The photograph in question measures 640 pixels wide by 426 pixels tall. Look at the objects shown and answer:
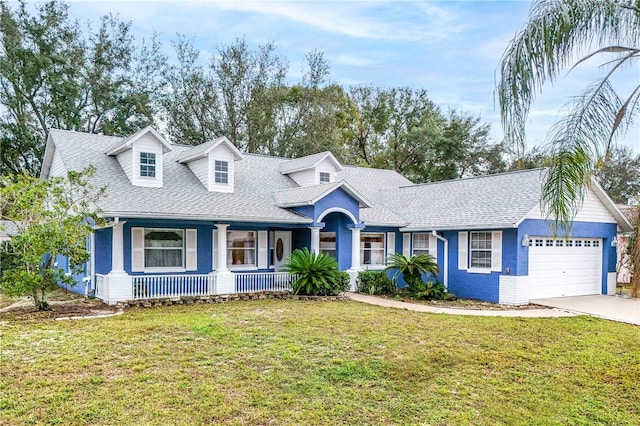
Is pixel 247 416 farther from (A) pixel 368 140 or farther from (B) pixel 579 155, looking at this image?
(A) pixel 368 140

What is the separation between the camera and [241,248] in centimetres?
1738

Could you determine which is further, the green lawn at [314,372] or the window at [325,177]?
the window at [325,177]

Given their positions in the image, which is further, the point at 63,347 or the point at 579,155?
the point at 63,347

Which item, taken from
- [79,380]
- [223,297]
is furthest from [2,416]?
[223,297]

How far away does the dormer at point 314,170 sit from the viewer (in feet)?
66.2

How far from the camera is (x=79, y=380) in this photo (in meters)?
6.50

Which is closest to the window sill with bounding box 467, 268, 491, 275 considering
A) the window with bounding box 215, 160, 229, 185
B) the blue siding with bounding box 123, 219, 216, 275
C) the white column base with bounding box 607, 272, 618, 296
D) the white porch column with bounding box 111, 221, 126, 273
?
the white column base with bounding box 607, 272, 618, 296

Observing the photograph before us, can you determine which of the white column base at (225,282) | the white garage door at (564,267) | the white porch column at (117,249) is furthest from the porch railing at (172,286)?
the white garage door at (564,267)

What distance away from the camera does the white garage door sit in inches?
619

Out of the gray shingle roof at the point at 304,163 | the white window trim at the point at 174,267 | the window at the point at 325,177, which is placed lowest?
the white window trim at the point at 174,267

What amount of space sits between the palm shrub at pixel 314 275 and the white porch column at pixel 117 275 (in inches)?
203

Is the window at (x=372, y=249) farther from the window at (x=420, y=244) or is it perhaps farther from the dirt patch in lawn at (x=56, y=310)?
the dirt patch in lawn at (x=56, y=310)

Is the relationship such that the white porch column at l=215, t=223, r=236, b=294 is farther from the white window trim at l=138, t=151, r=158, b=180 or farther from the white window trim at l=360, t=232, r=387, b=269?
the white window trim at l=360, t=232, r=387, b=269

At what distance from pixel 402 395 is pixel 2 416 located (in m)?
4.87
